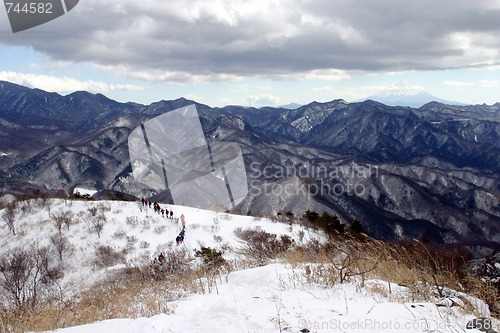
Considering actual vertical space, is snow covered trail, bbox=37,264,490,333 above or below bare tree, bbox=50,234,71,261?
above

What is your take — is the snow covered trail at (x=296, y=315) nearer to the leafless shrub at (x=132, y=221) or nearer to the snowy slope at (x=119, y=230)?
the snowy slope at (x=119, y=230)

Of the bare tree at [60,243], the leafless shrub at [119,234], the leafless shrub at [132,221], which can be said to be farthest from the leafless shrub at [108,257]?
the leafless shrub at [132,221]

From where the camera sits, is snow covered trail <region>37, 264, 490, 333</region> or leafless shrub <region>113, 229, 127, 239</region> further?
leafless shrub <region>113, 229, 127, 239</region>

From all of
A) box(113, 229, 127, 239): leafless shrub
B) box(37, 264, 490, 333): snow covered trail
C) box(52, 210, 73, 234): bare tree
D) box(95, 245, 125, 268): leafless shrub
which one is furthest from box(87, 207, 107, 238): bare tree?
box(37, 264, 490, 333): snow covered trail

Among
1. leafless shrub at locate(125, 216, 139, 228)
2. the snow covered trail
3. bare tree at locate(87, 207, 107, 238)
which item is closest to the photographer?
the snow covered trail

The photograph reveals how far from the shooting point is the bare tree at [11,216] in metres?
44.7

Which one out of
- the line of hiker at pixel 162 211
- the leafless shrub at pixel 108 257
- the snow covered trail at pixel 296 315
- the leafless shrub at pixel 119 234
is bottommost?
the leafless shrub at pixel 108 257

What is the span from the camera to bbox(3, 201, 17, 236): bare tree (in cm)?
4472

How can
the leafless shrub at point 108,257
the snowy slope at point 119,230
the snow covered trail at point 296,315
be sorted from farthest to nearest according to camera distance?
1. the snowy slope at point 119,230
2. the leafless shrub at point 108,257
3. the snow covered trail at point 296,315

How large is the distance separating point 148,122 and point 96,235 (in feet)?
103

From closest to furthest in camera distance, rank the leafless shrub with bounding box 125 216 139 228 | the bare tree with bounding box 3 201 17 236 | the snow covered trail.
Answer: the snow covered trail < the leafless shrub with bounding box 125 216 139 228 < the bare tree with bounding box 3 201 17 236

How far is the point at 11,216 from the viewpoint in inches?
1855

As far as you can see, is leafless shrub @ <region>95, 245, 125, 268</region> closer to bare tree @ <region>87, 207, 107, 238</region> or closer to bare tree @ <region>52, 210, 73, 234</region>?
bare tree @ <region>87, 207, 107, 238</region>

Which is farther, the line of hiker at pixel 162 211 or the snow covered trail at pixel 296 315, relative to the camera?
the line of hiker at pixel 162 211
